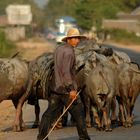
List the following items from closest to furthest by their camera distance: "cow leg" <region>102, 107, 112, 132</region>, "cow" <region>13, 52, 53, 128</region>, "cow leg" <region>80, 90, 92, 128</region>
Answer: "cow leg" <region>102, 107, 112, 132</region>, "cow leg" <region>80, 90, 92, 128</region>, "cow" <region>13, 52, 53, 128</region>

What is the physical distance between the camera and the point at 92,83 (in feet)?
45.5

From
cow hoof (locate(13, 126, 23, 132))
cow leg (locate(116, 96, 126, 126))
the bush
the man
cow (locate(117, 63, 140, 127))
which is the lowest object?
the bush

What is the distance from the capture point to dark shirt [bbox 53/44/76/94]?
37.4 ft

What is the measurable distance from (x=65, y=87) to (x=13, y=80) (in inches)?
122

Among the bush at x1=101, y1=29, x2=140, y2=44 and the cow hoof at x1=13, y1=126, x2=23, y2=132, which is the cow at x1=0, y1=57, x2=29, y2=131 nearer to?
the cow hoof at x1=13, y1=126, x2=23, y2=132

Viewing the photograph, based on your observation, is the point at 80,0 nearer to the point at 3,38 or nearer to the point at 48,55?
the point at 3,38

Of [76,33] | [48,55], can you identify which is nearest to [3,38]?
[48,55]

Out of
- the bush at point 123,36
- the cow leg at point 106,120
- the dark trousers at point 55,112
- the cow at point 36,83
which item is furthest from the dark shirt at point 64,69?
the bush at point 123,36

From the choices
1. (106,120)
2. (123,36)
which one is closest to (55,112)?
(106,120)

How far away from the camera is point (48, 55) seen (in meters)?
15.1

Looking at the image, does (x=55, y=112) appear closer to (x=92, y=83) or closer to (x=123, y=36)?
(x=92, y=83)

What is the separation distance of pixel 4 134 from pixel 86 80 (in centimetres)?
188

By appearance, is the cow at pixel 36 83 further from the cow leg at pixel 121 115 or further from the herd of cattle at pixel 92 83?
the cow leg at pixel 121 115

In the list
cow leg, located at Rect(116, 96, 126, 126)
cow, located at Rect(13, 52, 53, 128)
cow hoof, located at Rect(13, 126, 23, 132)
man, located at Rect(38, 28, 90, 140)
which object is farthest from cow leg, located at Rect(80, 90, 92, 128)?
man, located at Rect(38, 28, 90, 140)
